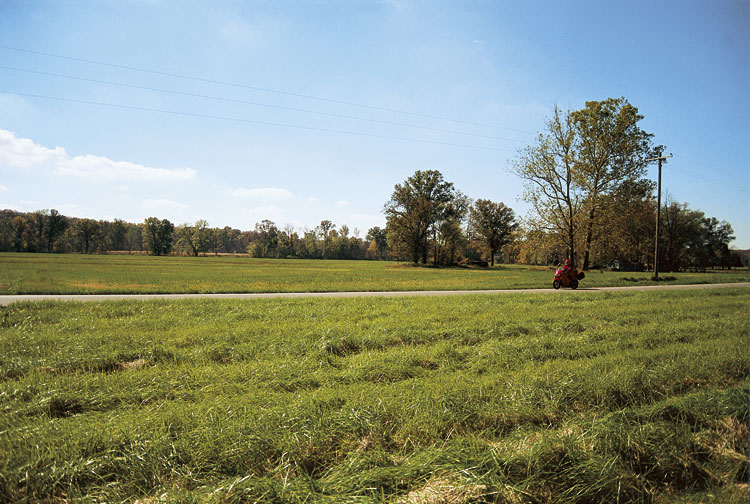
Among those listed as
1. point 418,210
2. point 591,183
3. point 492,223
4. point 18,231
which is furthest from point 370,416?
point 18,231

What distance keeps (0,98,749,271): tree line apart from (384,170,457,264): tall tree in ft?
0.68

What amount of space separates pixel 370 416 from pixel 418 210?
208ft

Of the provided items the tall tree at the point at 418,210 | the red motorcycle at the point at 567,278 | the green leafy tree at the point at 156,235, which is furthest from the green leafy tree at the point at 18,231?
the red motorcycle at the point at 567,278

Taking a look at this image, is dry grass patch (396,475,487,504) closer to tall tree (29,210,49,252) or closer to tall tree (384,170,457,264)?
tall tree (384,170,457,264)

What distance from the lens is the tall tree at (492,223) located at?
79.1m

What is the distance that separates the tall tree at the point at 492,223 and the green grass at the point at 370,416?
245 ft

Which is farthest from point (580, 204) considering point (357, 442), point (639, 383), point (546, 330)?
point (357, 442)

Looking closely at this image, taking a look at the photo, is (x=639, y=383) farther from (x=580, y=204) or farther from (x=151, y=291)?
(x=580, y=204)

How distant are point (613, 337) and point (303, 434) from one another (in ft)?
21.3

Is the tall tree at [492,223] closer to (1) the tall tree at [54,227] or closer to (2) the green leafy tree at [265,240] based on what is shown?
(2) the green leafy tree at [265,240]

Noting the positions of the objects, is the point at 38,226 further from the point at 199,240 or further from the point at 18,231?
the point at 199,240

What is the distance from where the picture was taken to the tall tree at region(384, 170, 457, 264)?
65.9 meters

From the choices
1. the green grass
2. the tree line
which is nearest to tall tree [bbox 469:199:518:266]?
the tree line

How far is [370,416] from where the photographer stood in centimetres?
326
